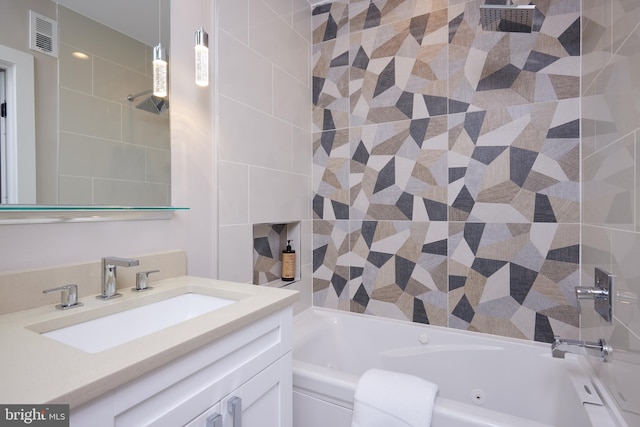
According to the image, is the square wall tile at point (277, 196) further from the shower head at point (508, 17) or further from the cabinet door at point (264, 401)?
the shower head at point (508, 17)

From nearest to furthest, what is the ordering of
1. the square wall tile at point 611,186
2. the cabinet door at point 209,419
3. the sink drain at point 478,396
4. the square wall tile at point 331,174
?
the cabinet door at point 209,419 → the square wall tile at point 611,186 → the sink drain at point 478,396 → the square wall tile at point 331,174

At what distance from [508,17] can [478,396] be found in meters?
1.81

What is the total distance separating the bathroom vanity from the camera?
0.51 meters

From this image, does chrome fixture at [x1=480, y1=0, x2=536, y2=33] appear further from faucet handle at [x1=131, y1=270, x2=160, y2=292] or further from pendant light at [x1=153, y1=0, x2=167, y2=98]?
faucet handle at [x1=131, y1=270, x2=160, y2=292]

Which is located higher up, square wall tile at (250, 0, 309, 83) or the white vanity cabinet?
square wall tile at (250, 0, 309, 83)

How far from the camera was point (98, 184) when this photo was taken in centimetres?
102

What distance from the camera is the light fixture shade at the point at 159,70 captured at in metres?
1.17

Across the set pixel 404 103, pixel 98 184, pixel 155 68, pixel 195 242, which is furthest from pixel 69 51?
pixel 404 103

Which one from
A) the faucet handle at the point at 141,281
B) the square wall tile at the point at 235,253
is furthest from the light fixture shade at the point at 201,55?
Answer: the faucet handle at the point at 141,281

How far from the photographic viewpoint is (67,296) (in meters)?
0.87

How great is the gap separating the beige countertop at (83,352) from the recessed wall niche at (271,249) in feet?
2.82

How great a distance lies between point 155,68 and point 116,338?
36.3 inches

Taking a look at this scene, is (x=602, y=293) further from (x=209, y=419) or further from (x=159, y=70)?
(x=159, y=70)

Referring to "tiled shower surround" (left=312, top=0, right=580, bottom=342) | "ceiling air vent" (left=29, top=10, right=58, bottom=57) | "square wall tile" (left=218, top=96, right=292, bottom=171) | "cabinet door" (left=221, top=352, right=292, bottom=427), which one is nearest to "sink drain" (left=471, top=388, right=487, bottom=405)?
"tiled shower surround" (left=312, top=0, right=580, bottom=342)
